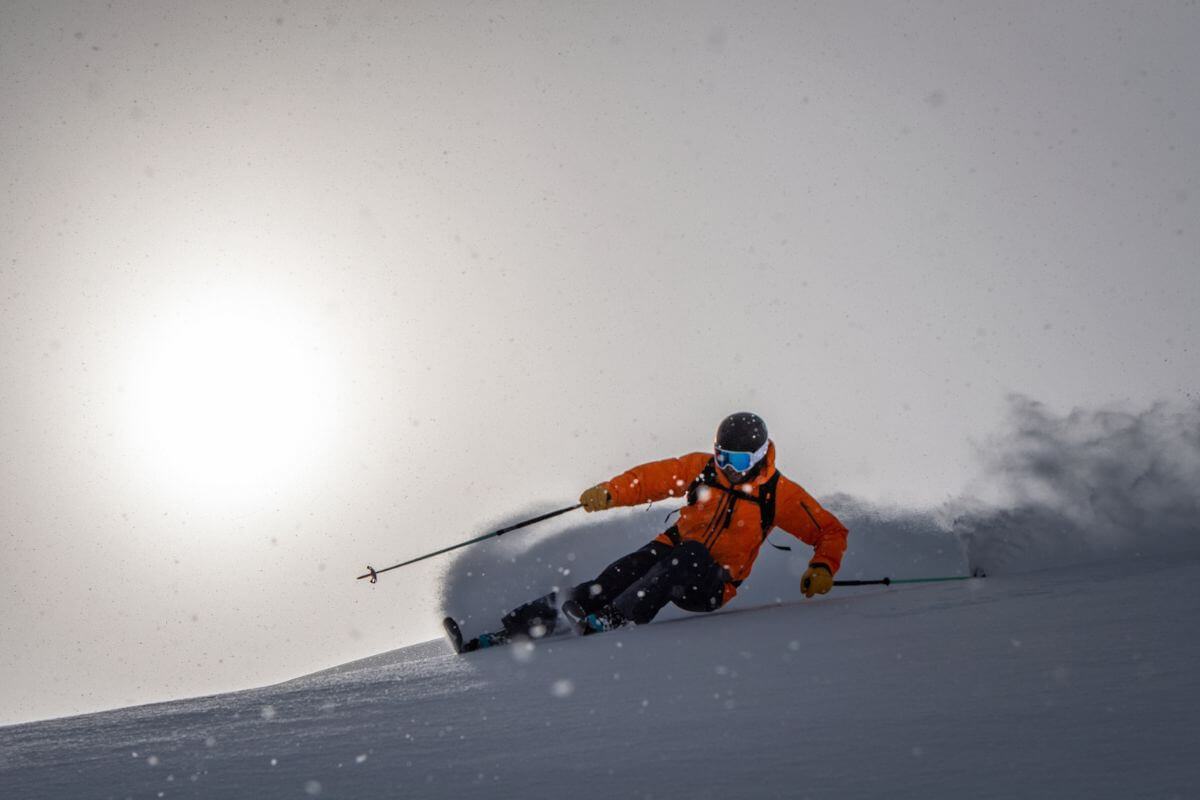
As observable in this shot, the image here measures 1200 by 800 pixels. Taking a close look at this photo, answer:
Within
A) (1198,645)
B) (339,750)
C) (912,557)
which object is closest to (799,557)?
(912,557)

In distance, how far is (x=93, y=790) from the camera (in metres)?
1.81

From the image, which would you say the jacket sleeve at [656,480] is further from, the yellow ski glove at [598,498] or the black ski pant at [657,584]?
the black ski pant at [657,584]

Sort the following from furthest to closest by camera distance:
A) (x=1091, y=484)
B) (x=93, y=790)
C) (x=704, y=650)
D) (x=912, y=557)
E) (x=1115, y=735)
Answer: (x=912, y=557) → (x=1091, y=484) → (x=704, y=650) → (x=93, y=790) → (x=1115, y=735)

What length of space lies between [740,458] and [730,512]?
46cm

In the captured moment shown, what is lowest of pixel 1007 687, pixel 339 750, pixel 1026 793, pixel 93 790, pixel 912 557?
pixel 912 557

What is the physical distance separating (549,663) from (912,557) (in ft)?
16.9

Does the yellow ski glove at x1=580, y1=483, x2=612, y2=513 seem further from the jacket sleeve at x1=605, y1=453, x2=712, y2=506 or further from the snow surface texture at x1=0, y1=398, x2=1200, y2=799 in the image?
the snow surface texture at x1=0, y1=398, x2=1200, y2=799

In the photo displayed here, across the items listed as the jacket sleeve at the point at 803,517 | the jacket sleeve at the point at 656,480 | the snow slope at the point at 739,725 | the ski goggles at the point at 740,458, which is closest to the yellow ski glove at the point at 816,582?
the jacket sleeve at the point at 803,517

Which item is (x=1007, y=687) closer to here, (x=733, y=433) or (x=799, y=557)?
(x=733, y=433)

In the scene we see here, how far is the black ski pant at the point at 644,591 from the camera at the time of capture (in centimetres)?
530

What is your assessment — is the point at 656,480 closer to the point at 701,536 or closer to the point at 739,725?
the point at 701,536

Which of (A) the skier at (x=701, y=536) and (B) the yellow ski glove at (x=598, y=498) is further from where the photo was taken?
(B) the yellow ski glove at (x=598, y=498)

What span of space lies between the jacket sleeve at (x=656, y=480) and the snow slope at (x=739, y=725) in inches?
88.0

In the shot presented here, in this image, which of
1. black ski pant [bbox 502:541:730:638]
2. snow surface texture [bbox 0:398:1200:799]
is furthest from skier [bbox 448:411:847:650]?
snow surface texture [bbox 0:398:1200:799]
